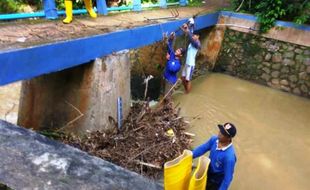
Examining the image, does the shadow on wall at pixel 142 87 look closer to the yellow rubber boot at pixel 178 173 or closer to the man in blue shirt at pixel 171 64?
the man in blue shirt at pixel 171 64

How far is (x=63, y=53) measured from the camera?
5148 mm

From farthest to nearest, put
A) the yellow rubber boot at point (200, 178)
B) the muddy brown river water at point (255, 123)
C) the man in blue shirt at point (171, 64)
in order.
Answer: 1. the man in blue shirt at point (171, 64)
2. the muddy brown river water at point (255, 123)
3. the yellow rubber boot at point (200, 178)

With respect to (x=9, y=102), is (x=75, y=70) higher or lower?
higher

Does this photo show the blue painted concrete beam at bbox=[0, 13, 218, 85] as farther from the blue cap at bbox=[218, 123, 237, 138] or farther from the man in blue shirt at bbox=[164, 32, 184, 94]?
the blue cap at bbox=[218, 123, 237, 138]

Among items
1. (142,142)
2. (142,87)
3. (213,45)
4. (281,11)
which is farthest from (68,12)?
(281,11)

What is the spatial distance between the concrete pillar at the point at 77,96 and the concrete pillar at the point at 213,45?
221 inches

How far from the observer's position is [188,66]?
9195 mm

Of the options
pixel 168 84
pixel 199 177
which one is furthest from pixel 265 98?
pixel 199 177

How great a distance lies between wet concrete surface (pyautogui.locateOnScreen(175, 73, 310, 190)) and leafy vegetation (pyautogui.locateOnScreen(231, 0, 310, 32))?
1922mm

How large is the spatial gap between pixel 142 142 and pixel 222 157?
7.69ft

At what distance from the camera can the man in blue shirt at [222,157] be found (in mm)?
3963

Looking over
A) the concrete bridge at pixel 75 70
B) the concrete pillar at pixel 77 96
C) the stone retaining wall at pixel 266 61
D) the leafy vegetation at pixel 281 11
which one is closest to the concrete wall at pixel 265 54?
the stone retaining wall at pixel 266 61

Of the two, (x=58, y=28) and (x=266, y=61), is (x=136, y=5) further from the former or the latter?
(x=266, y=61)

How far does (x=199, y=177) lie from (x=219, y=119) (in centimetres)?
507
